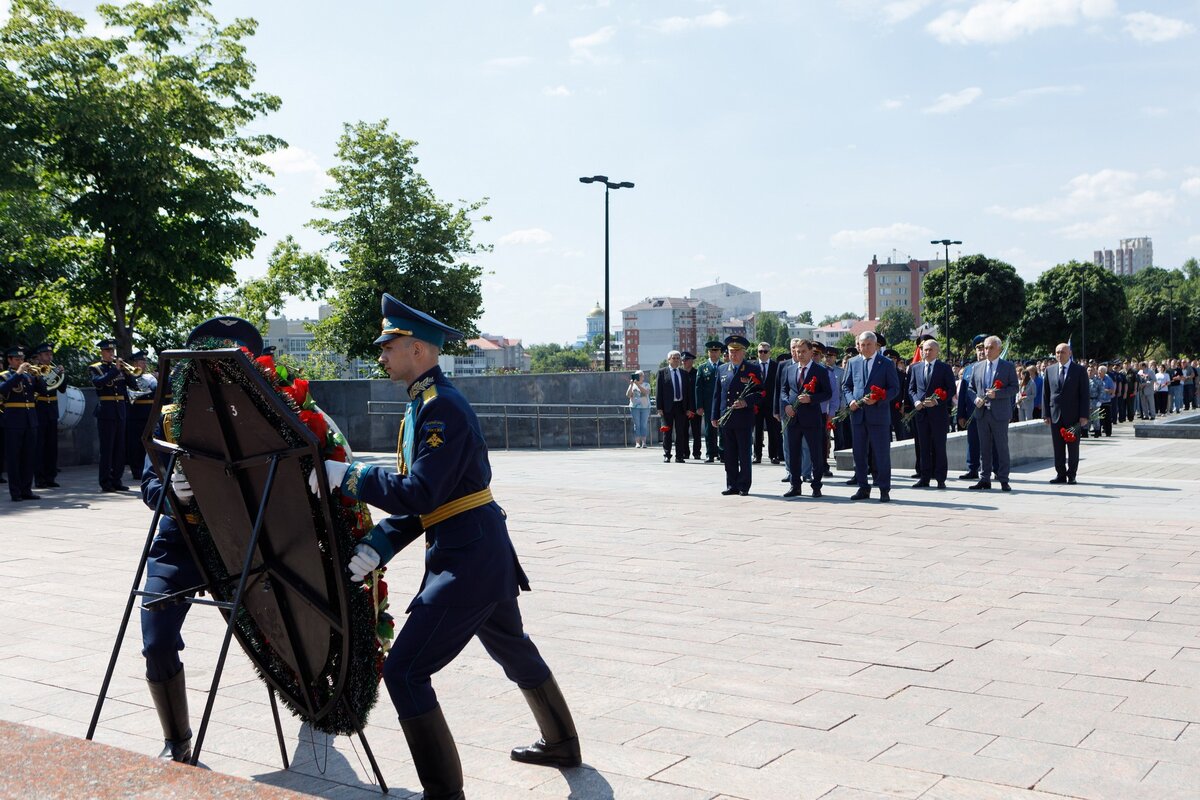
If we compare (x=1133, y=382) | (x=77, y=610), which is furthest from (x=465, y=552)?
(x=1133, y=382)

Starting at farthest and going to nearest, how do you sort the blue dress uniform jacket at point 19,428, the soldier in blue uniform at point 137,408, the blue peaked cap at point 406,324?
the soldier in blue uniform at point 137,408, the blue dress uniform jacket at point 19,428, the blue peaked cap at point 406,324

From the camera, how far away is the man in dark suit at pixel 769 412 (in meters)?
16.8

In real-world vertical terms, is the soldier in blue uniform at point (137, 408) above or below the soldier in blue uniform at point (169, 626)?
above

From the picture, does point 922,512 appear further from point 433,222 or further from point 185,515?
point 433,222

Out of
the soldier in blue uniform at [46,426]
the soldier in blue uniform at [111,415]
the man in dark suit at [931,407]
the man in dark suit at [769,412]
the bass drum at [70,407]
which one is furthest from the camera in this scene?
the bass drum at [70,407]

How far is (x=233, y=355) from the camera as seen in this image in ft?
11.7

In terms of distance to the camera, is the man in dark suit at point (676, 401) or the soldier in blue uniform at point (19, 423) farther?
the man in dark suit at point (676, 401)

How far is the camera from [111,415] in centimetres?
1596

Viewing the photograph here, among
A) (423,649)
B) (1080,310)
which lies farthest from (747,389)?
(1080,310)

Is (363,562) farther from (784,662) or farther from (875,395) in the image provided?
(875,395)

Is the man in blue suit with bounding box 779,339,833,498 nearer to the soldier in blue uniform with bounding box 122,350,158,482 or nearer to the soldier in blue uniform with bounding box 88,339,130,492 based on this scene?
the soldier in blue uniform with bounding box 122,350,158,482

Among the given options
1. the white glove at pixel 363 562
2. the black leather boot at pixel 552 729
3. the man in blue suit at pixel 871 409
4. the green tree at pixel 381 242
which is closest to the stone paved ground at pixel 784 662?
the black leather boot at pixel 552 729

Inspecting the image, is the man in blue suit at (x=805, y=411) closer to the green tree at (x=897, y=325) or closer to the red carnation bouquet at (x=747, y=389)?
the red carnation bouquet at (x=747, y=389)

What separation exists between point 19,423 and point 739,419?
926 centimetres
